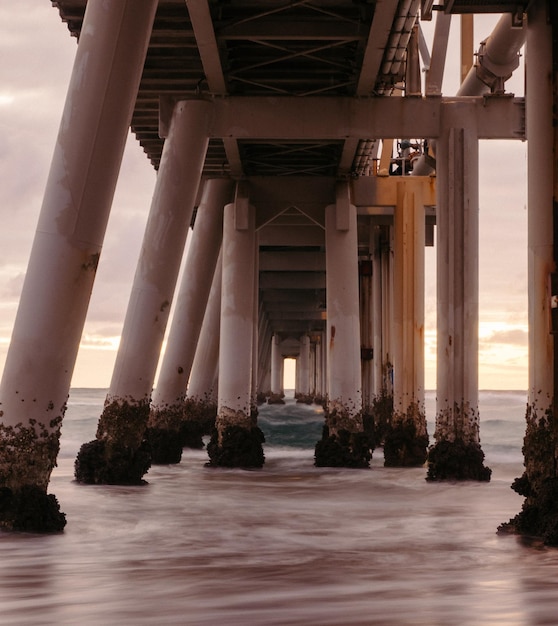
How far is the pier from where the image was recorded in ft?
28.7

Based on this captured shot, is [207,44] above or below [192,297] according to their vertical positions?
above

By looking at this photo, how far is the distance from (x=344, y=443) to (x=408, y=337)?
308 cm

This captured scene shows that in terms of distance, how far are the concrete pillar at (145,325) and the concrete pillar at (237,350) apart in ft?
12.6

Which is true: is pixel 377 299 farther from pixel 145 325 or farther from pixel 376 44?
pixel 145 325

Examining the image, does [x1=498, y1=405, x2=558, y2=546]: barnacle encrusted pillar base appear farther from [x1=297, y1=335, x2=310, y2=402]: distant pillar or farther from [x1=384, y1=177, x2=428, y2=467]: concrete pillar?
[x1=297, y1=335, x2=310, y2=402]: distant pillar

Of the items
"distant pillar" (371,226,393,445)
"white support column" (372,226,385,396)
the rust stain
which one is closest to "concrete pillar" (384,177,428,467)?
"distant pillar" (371,226,393,445)

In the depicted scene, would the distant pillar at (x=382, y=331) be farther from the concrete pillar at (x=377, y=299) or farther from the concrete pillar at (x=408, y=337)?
the concrete pillar at (x=408, y=337)

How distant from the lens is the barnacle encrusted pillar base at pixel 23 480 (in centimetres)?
857

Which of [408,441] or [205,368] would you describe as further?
[205,368]

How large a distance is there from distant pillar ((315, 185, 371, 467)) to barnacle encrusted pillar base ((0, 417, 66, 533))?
956cm

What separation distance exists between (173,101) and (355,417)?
237 inches

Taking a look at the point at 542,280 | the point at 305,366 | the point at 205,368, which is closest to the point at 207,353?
the point at 205,368

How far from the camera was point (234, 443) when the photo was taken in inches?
706

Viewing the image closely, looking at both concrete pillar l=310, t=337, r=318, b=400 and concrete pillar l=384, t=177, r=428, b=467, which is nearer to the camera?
concrete pillar l=384, t=177, r=428, b=467
